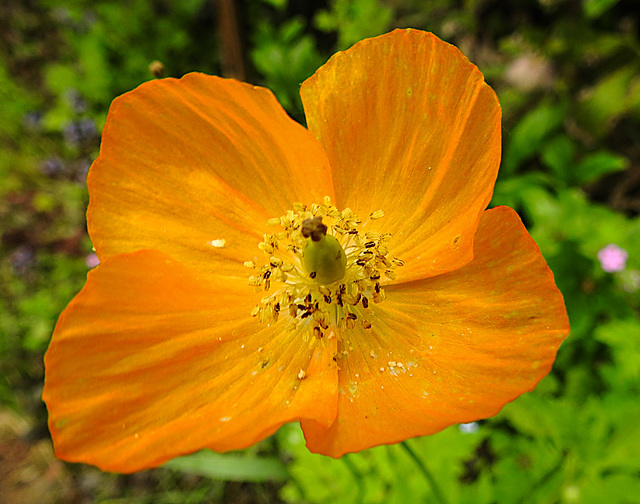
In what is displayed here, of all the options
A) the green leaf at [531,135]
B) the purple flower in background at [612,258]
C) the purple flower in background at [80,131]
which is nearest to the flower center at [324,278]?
the green leaf at [531,135]

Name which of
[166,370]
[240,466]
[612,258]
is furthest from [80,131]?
[612,258]

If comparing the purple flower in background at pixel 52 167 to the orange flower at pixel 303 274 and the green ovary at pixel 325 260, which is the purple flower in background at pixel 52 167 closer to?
the orange flower at pixel 303 274

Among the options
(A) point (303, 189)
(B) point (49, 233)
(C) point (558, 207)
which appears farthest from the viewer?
(B) point (49, 233)

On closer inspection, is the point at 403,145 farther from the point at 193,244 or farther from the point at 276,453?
the point at 276,453

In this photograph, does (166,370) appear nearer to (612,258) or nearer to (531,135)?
(612,258)

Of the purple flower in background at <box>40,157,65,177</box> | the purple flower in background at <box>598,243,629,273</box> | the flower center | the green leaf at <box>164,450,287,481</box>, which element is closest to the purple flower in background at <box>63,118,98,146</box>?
the purple flower in background at <box>40,157,65,177</box>

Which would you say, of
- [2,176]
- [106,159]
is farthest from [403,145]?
[2,176]

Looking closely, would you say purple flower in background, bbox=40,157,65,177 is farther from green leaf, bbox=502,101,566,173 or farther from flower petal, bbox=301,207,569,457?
flower petal, bbox=301,207,569,457
